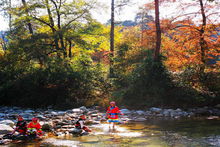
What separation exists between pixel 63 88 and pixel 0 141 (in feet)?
30.3

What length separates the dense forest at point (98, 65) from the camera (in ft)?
46.8

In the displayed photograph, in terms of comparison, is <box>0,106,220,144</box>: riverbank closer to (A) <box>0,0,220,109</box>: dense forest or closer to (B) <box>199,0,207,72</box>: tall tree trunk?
(A) <box>0,0,220,109</box>: dense forest

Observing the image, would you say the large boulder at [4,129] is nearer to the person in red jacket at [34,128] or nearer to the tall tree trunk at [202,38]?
the person in red jacket at [34,128]

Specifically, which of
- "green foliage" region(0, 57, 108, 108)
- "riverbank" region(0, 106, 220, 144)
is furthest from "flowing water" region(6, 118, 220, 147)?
"green foliage" region(0, 57, 108, 108)

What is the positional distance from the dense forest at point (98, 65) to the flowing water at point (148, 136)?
4.45 metres

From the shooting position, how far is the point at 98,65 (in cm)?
1759

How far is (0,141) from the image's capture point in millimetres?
7141

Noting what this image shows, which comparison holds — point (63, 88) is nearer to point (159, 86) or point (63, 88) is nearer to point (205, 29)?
point (159, 86)

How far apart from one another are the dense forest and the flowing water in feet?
14.6

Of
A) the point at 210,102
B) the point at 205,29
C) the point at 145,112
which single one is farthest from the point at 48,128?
the point at 205,29

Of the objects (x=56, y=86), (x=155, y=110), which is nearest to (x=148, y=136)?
(x=155, y=110)

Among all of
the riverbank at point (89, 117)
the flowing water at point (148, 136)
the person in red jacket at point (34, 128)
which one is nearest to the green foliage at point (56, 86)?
the riverbank at point (89, 117)

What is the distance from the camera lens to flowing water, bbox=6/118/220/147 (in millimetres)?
6855

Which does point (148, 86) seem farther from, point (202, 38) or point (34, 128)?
point (34, 128)
